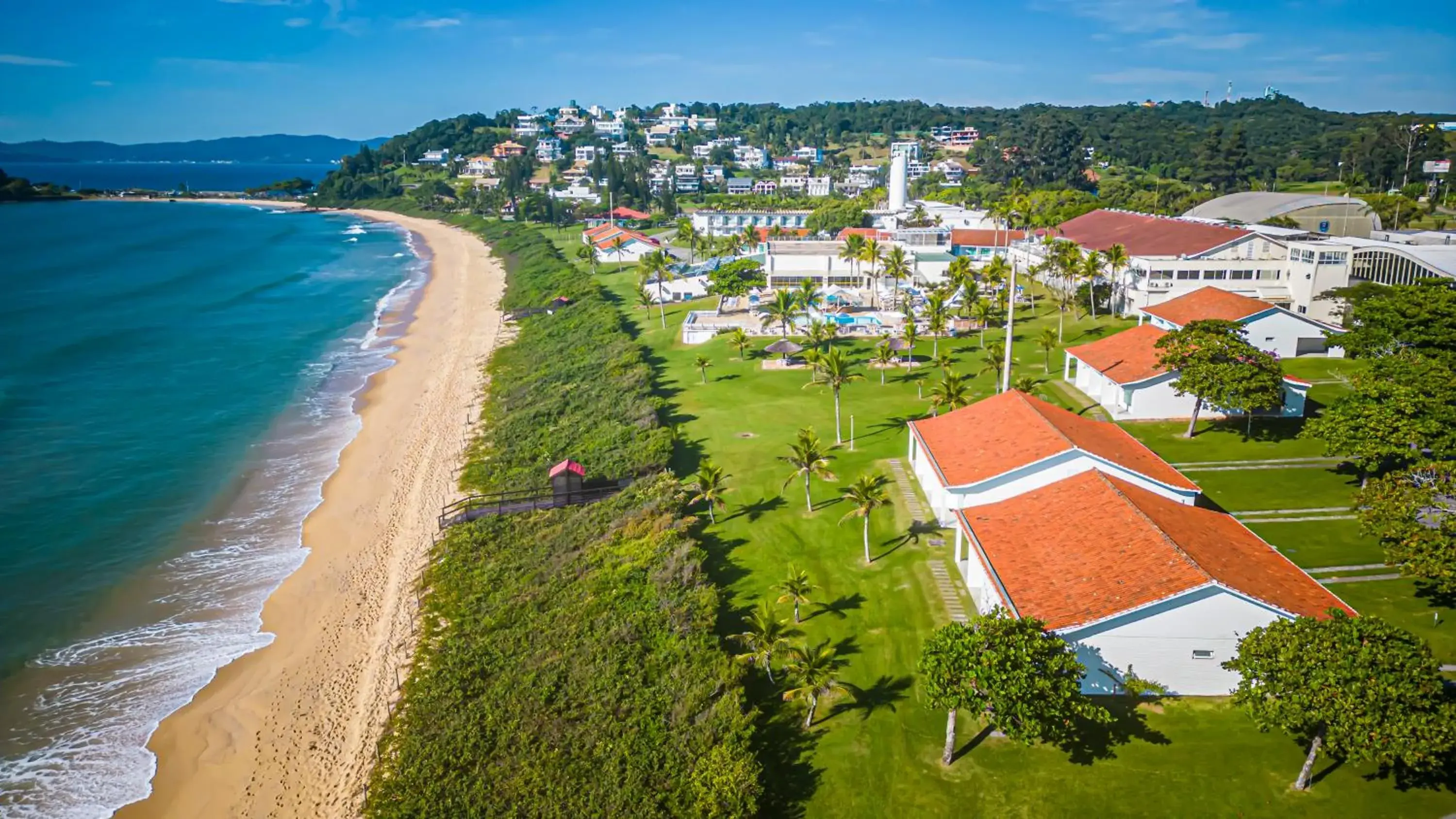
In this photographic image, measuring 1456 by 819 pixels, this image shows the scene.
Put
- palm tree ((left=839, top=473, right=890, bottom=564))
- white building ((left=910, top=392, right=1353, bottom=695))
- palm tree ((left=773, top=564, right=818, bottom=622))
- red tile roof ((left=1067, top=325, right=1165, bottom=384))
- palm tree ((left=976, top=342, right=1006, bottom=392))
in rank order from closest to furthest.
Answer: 1. white building ((left=910, top=392, right=1353, bottom=695))
2. palm tree ((left=773, top=564, right=818, bottom=622))
3. palm tree ((left=839, top=473, right=890, bottom=564))
4. red tile roof ((left=1067, top=325, right=1165, bottom=384))
5. palm tree ((left=976, top=342, right=1006, bottom=392))

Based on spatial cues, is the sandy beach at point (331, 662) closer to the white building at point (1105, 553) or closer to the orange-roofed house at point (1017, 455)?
the white building at point (1105, 553)

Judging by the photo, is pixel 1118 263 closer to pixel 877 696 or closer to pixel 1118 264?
pixel 1118 264

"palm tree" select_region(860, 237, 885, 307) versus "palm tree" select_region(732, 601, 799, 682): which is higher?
"palm tree" select_region(860, 237, 885, 307)

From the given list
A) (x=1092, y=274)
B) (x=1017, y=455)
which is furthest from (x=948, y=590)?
(x=1092, y=274)

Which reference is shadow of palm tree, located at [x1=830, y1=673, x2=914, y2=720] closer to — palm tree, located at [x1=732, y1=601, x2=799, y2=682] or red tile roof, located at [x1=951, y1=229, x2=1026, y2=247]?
palm tree, located at [x1=732, y1=601, x2=799, y2=682]

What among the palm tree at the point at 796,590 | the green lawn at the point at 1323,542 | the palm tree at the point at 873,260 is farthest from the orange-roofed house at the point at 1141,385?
the palm tree at the point at 873,260

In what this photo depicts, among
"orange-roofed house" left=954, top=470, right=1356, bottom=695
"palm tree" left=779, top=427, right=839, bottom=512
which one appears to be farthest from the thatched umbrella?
"orange-roofed house" left=954, top=470, right=1356, bottom=695

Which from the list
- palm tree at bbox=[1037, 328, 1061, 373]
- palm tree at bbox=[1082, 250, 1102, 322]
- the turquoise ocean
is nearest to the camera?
the turquoise ocean
